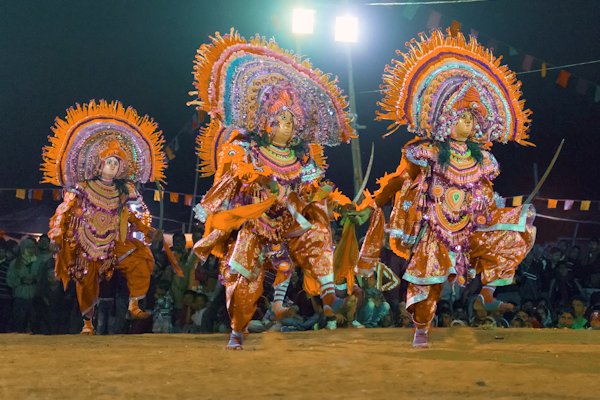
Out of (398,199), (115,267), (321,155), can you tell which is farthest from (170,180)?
(398,199)

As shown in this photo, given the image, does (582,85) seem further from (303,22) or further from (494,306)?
(494,306)

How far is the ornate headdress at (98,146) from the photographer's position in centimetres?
877

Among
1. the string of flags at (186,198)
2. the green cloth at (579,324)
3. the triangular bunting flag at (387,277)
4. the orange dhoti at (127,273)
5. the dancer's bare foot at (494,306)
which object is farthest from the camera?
the string of flags at (186,198)


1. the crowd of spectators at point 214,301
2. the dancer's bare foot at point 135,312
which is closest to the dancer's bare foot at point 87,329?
the dancer's bare foot at point 135,312

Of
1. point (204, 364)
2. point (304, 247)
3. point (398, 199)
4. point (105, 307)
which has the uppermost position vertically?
point (398, 199)

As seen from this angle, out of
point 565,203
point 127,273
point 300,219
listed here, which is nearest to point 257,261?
point 300,219

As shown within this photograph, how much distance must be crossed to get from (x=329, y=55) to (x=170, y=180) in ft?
14.2

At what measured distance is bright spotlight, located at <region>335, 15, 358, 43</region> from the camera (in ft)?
44.2

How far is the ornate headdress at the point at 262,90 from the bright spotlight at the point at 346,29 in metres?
6.70

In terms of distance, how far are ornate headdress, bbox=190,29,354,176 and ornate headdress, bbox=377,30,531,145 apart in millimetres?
601

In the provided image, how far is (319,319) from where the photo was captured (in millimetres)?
8961

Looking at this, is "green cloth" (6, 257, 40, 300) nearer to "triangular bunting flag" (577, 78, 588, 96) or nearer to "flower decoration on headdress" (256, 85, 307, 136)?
"flower decoration on headdress" (256, 85, 307, 136)

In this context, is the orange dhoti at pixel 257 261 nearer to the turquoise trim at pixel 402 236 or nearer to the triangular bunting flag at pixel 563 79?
the turquoise trim at pixel 402 236

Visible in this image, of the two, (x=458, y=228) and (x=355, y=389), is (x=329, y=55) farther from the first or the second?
(x=355, y=389)
